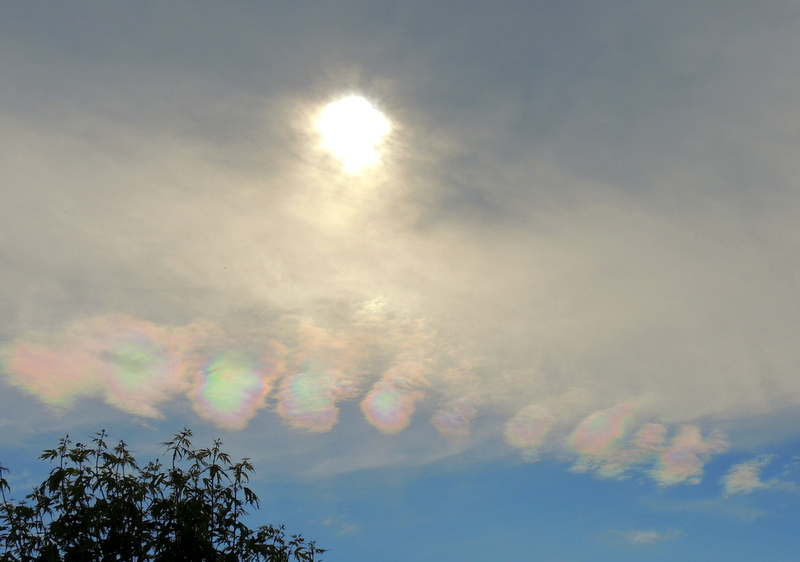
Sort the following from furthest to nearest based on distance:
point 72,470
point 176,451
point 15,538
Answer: point 176,451 → point 72,470 → point 15,538

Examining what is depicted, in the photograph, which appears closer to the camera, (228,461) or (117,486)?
(117,486)

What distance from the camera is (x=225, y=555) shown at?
18984 millimetres

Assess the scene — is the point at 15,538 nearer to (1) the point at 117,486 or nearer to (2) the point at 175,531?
(1) the point at 117,486

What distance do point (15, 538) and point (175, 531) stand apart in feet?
13.8

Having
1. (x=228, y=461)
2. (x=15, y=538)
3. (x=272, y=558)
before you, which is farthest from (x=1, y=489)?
(x=272, y=558)

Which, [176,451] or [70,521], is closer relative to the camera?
[70,521]

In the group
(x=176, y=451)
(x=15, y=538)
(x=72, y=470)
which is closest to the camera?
(x=15, y=538)

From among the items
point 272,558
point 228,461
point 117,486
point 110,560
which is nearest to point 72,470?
point 117,486

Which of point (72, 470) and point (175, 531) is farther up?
point (72, 470)

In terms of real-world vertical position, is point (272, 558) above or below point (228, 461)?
below

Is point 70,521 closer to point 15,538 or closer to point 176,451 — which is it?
point 15,538

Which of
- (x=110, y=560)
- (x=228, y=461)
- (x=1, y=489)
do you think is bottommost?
(x=110, y=560)

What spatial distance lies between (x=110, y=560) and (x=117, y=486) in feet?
6.77

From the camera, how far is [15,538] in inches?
688
